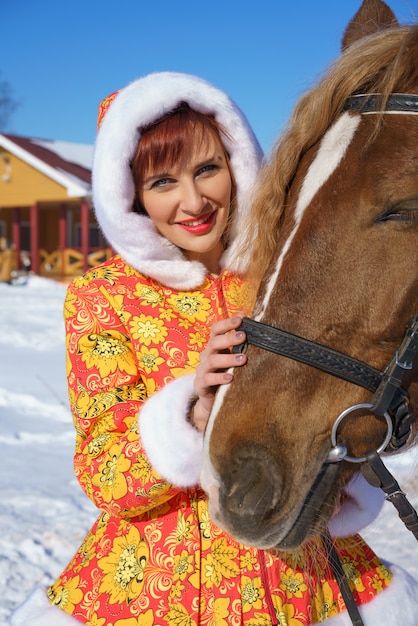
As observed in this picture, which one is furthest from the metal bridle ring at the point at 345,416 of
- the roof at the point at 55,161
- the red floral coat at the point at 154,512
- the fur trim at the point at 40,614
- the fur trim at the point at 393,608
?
the roof at the point at 55,161

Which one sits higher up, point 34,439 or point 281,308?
point 281,308

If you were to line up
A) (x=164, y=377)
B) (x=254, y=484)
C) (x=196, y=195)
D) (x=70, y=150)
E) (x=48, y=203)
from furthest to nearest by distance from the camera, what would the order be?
(x=70, y=150) → (x=48, y=203) → (x=196, y=195) → (x=164, y=377) → (x=254, y=484)

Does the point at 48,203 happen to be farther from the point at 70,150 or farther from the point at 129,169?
the point at 129,169

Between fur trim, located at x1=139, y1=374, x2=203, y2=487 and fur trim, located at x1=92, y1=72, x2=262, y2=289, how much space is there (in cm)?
44

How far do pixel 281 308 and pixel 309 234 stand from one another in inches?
6.2

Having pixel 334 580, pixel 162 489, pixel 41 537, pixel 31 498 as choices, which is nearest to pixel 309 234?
pixel 162 489

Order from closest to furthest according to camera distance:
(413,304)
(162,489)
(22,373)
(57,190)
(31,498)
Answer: (413,304), (162,489), (31,498), (22,373), (57,190)

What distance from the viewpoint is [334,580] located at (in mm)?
1570

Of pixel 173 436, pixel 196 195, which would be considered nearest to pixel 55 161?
pixel 196 195

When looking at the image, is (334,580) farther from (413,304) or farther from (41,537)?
(41,537)

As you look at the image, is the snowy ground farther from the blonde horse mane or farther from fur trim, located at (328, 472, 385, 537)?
the blonde horse mane

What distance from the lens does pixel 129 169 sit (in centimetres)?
183

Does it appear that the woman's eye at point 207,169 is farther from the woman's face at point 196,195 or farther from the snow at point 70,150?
the snow at point 70,150

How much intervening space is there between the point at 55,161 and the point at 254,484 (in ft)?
69.1
